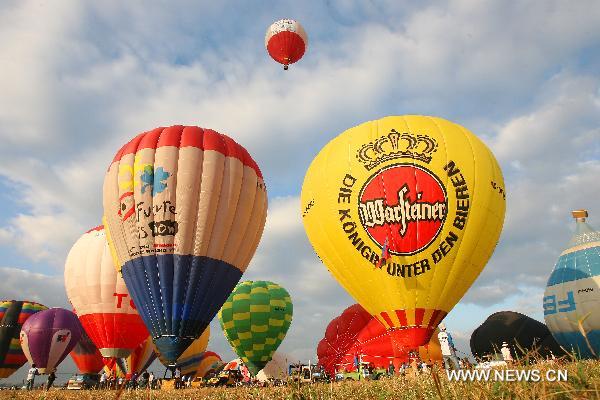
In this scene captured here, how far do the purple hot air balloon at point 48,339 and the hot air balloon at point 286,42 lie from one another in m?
21.7

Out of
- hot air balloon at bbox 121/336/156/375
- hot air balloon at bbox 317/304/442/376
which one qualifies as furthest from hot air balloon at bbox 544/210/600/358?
hot air balloon at bbox 121/336/156/375

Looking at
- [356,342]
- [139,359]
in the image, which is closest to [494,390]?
[356,342]

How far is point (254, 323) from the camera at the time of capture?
96.6ft

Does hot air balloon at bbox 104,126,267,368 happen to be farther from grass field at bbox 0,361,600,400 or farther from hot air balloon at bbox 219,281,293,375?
grass field at bbox 0,361,600,400

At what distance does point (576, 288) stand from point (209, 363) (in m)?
30.4

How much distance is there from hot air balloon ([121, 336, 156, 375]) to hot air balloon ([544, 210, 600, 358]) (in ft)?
72.3

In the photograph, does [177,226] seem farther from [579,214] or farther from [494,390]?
[579,214]

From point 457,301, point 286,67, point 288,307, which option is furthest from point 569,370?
point 288,307

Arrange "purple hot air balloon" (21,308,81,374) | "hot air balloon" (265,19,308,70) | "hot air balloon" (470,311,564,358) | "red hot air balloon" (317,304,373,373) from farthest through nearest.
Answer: "purple hot air balloon" (21,308,81,374) < "hot air balloon" (470,311,564,358) < "red hot air balloon" (317,304,373,373) < "hot air balloon" (265,19,308,70)

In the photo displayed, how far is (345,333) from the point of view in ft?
86.1

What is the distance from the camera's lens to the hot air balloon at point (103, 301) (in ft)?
79.4

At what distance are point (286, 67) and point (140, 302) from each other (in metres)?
13.4

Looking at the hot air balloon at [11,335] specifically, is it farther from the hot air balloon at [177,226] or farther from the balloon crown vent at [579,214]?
the balloon crown vent at [579,214]

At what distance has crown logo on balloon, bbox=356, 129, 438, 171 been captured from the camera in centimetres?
1506
